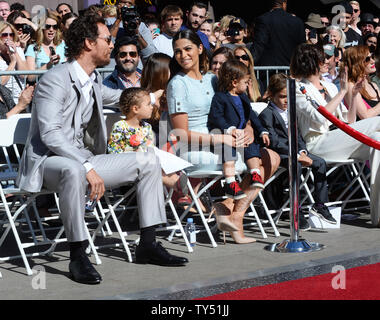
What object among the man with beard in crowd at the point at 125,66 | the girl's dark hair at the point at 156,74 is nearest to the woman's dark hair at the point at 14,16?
the man with beard in crowd at the point at 125,66

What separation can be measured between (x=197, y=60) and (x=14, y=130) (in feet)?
5.71

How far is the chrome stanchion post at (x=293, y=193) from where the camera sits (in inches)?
247

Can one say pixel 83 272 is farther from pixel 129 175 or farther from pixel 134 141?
pixel 134 141

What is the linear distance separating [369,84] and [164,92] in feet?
8.75

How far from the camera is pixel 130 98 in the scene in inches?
259

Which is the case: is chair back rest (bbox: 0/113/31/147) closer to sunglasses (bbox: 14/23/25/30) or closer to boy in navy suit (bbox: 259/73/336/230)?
boy in navy suit (bbox: 259/73/336/230)

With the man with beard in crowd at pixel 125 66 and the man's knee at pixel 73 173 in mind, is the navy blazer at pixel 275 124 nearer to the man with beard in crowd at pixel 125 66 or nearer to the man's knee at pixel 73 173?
the man with beard in crowd at pixel 125 66

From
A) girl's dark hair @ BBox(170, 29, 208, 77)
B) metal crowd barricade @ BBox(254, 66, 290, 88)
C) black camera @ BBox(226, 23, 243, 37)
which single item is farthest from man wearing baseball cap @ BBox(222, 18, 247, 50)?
girl's dark hair @ BBox(170, 29, 208, 77)

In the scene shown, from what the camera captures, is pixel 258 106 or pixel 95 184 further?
pixel 258 106

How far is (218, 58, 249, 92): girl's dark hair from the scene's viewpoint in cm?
694

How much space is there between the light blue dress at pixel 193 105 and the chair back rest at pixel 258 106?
68 centimetres

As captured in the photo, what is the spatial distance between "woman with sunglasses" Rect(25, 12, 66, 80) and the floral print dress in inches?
127

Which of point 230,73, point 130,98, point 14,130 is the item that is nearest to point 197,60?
point 230,73
